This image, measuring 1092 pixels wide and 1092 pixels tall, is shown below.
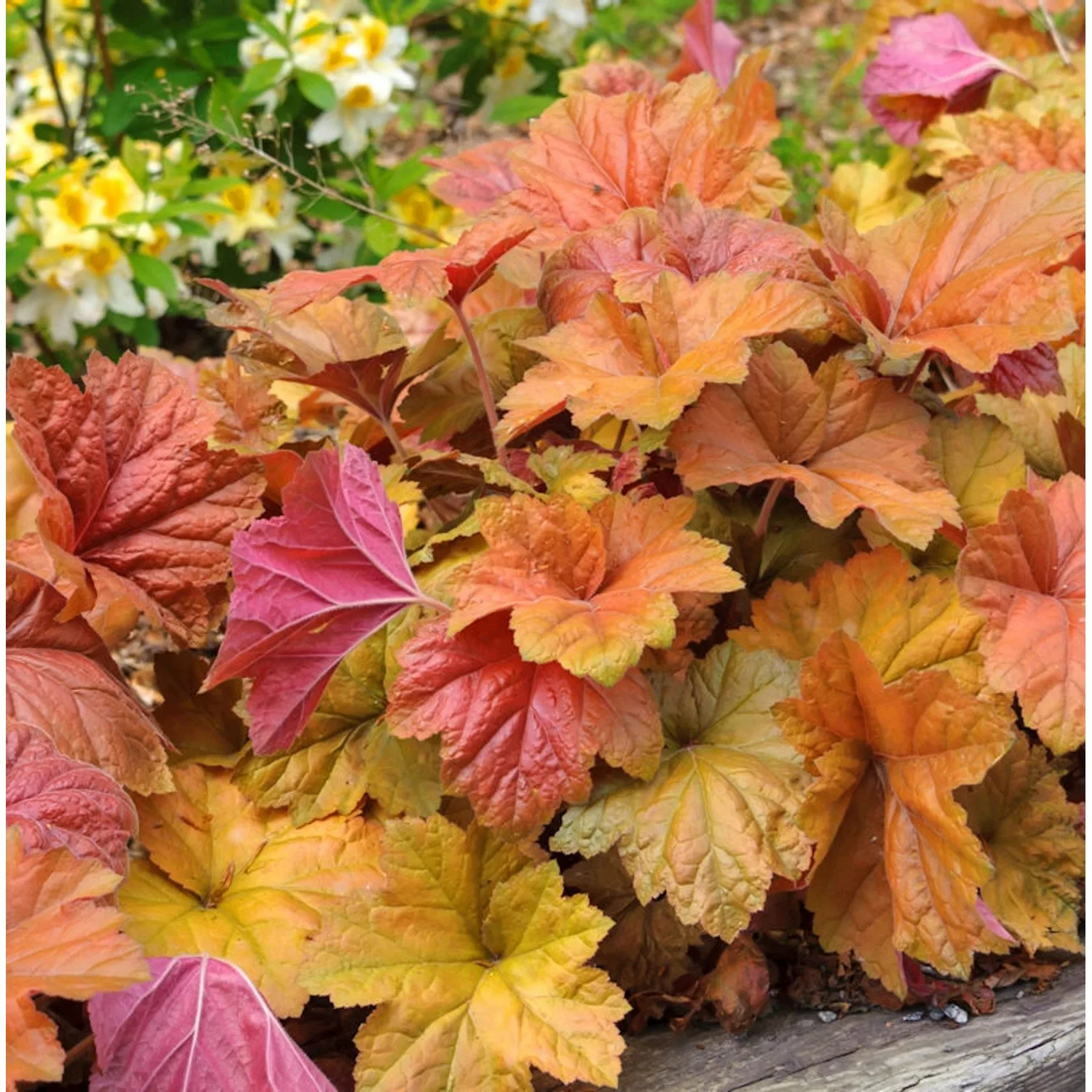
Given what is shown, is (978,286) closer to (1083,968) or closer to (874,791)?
(874,791)

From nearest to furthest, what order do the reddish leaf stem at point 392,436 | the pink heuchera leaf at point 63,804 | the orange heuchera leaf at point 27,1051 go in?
the orange heuchera leaf at point 27,1051 → the pink heuchera leaf at point 63,804 → the reddish leaf stem at point 392,436

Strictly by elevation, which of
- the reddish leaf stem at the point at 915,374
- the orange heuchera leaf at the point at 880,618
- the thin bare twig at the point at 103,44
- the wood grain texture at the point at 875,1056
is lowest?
the wood grain texture at the point at 875,1056

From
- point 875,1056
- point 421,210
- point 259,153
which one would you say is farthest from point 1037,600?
point 421,210

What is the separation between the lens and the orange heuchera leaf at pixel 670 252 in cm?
106

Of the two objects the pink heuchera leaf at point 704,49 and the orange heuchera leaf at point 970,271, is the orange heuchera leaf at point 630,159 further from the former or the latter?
the pink heuchera leaf at point 704,49

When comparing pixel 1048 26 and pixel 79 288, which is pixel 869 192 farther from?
pixel 79 288

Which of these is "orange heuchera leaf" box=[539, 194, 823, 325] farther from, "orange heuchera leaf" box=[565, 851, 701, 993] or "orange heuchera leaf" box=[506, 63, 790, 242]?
"orange heuchera leaf" box=[565, 851, 701, 993]

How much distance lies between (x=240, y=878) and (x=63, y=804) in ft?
0.72

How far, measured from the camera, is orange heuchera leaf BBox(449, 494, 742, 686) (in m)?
0.85

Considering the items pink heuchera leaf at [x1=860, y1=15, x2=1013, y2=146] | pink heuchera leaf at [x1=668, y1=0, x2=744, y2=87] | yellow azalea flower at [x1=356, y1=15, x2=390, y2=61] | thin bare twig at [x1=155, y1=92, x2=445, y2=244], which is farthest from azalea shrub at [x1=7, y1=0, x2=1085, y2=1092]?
yellow azalea flower at [x1=356, y1=15, x2=390, y2=61]

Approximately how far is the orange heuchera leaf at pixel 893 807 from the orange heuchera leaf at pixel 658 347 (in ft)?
0.72

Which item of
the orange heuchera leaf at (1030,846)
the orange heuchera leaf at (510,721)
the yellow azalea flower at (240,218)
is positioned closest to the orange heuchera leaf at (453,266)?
the orange heuchera leaf at (510,721)

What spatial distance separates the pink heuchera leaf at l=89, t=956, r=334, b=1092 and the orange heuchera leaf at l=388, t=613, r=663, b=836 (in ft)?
0.67

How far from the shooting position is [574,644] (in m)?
0.86
